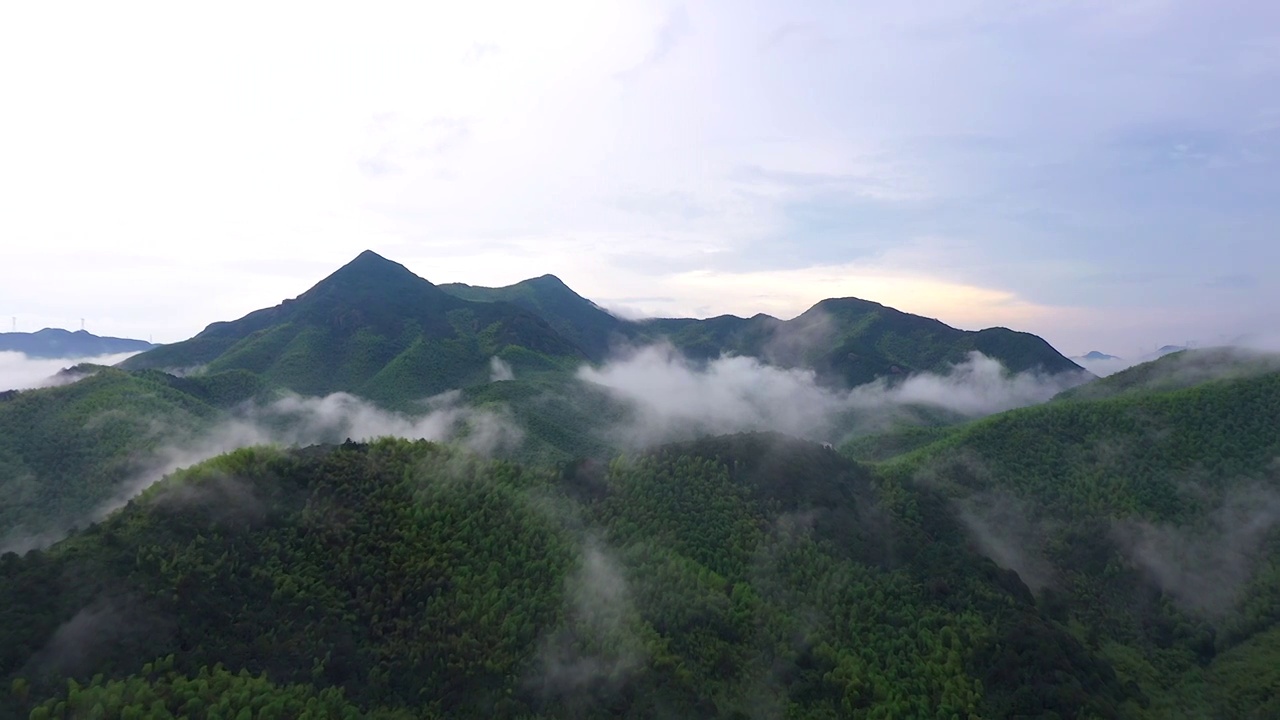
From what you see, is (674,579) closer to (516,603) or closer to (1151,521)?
(516,603)

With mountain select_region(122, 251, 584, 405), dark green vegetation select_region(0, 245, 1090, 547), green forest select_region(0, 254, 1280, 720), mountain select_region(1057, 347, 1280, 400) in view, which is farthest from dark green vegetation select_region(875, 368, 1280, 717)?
mountain select_region(122, 251, 584, 405)

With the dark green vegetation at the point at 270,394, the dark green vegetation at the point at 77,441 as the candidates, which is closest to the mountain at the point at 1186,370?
the dark green vegetation at the point at 270,394

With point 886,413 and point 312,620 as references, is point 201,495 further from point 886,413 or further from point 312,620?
point 886,413

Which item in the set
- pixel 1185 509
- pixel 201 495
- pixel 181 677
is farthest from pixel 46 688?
pixel 1185 509

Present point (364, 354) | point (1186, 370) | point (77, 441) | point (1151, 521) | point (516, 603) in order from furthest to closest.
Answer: point (364, 354), point (1186, 370), point (77, 441), point (1151, 521), point (516, 603)

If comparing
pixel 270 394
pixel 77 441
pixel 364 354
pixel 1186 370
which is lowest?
pixel 77 441

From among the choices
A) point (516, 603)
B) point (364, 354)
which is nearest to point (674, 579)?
point (516, 603)

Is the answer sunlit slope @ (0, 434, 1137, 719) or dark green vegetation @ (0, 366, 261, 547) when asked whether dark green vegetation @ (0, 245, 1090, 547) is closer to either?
dark green vegetation @ (0, 366, 261, 547)

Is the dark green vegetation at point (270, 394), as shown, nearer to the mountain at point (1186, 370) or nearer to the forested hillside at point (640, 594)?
the forested hillside at point (640, 594)

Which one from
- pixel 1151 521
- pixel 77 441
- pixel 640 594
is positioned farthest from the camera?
pixel 77 441

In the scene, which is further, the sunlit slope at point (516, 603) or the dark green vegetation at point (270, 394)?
the dark green vegetation at point (270, 394)
